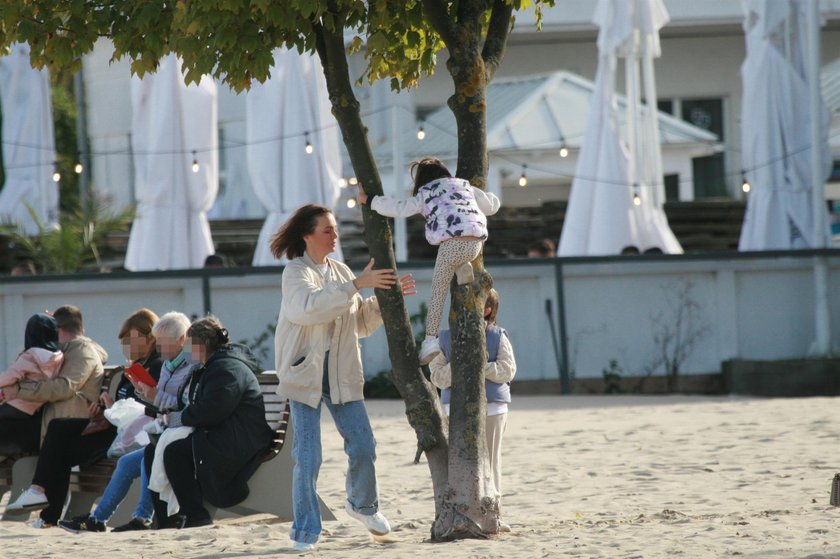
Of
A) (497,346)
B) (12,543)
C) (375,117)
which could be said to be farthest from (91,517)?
(375,117)

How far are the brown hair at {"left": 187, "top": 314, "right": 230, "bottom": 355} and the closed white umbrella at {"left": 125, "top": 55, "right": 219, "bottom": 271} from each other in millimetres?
8401

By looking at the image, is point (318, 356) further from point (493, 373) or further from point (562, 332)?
point (562, 332)

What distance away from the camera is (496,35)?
23.8ft

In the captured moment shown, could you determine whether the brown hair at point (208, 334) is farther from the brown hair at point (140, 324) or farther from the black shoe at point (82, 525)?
the black shoe at point (82, 525)

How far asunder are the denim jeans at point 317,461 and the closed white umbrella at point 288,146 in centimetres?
863

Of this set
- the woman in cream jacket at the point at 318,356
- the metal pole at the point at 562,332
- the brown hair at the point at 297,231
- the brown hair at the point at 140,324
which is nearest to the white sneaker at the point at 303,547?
the woman in cream jacket at the point at 318,356

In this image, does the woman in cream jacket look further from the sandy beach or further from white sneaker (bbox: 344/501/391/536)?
the sandy beach

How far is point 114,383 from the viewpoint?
28.8ft

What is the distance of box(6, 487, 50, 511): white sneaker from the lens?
27.1ft

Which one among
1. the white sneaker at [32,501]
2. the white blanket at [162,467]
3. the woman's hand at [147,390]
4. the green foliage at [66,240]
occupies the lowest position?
the white sneaker at [32,501]

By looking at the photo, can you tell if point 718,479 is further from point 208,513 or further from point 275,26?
point 275,26

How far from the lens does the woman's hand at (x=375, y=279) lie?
659cm

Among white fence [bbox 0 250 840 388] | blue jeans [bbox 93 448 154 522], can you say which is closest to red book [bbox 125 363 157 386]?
blue jeans [bbox 93 448 154 522]

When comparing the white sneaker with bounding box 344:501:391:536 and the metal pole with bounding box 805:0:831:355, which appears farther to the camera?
the metal pole with bounding box 805:0:831:355
